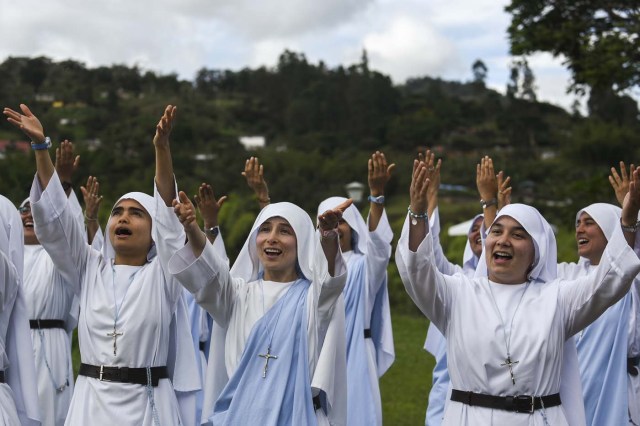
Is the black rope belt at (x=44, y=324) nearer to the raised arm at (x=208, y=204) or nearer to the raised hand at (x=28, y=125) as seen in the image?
the raised arm at (x=208, y=204)

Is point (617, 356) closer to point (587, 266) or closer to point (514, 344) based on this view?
point (587, 266)

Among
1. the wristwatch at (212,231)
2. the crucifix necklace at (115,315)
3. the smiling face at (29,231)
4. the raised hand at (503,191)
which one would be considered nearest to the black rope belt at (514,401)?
the crucifix necklace at (115,315)

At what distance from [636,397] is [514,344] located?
292 centimetres

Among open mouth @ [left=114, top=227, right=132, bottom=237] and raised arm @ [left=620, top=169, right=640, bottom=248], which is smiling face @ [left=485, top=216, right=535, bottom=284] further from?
open mouth @ [left=114, top=227, right=132, bottom=237]

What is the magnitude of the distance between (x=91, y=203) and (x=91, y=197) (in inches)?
3.1

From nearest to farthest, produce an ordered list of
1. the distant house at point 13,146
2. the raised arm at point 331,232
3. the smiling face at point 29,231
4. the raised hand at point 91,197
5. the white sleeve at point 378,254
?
1. the raised arm at point 331,232
2. the raised hand at point 91,197
3. the white sleeve at point 378,254
4. the smiling face at point 29,231
5. the distant house at point 13,146

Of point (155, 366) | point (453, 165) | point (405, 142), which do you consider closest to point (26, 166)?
point (453, 165)

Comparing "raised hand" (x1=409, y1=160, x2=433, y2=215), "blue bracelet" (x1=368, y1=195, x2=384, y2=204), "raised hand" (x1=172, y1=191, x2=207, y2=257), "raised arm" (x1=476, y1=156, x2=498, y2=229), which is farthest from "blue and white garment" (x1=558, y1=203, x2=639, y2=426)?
"raised hand" (x1=172, y1=191, x2=207, y2=257)

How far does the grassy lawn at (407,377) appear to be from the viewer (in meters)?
13.4

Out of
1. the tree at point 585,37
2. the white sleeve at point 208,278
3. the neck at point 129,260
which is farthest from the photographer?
the tree at point 585,37

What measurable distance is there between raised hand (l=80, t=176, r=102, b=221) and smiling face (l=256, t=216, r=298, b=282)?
6.37 ft

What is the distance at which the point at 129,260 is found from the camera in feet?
21.5

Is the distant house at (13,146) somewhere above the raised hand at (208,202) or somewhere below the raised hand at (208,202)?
above

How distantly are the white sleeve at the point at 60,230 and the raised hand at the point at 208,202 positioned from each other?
2.84ft
